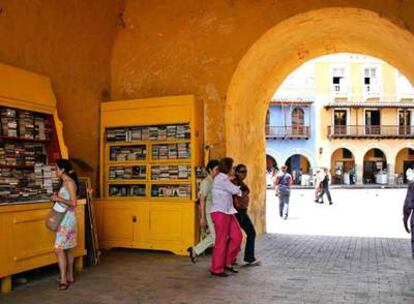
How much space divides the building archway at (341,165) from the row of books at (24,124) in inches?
1489

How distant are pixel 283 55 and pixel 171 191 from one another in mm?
3833

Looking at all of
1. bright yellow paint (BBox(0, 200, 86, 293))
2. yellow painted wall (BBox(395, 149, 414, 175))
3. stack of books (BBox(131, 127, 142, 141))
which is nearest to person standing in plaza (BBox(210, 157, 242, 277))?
bright yellow paint (BBox(0, 200, 86, 293))

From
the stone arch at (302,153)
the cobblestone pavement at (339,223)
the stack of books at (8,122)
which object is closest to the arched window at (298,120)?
the stone arch at (302,153)

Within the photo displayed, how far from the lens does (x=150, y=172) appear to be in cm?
878

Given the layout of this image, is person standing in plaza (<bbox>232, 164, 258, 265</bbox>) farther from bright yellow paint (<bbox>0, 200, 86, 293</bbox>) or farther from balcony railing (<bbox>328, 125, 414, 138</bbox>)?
balcony railing (<bbox>328, 125, 414, 138</bbox>)

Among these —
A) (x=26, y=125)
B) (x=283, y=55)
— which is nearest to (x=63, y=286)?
(x=26, y=125)

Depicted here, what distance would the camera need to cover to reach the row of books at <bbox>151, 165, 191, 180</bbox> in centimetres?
846

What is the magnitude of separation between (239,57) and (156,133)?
1943 mm

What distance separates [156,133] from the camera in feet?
28.6

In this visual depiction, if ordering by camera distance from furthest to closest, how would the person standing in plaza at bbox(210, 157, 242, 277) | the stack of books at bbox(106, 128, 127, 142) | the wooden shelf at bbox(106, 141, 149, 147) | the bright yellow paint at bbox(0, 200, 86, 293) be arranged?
the stack of books at bbox(106, 128, 127, 142), the wooden shelf at bbox(106, 141, 149, 147), the person standing in plaza at bbox(210, 157, 242, 277), the bright yellow paint at bbox(0, 200, 86, 293)

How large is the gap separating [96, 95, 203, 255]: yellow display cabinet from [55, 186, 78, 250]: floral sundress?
2353mm

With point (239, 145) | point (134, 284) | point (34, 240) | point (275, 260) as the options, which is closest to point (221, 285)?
point (134, 284)

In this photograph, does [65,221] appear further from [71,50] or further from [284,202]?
[284,202]

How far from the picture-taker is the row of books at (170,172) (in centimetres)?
846
